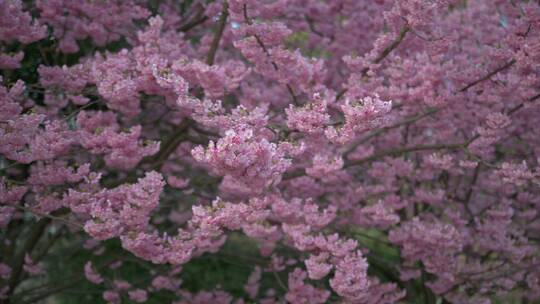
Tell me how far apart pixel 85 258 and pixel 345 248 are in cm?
485

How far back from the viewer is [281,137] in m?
4.28

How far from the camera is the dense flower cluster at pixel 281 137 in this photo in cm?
388

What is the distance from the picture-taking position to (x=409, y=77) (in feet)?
16.7

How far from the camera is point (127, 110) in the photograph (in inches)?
204

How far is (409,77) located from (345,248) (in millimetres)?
1504

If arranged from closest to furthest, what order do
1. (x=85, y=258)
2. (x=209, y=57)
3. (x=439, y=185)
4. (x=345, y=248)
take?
1. (x=345, y=248)
2. (x=209, y=57)
3. (x=439, y=185)
4. (x=85, y=258)

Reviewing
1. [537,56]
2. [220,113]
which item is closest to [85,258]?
[220,113]

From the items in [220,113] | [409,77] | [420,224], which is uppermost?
[220,113]

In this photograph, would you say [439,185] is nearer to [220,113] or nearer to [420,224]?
[420,224]

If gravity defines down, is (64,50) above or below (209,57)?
below

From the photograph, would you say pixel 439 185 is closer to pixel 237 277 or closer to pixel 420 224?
pixel 420 224

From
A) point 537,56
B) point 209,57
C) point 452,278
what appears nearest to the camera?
point 537,56

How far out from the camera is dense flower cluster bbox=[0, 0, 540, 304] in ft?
12.7

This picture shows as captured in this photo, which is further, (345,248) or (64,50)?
(64,50)
